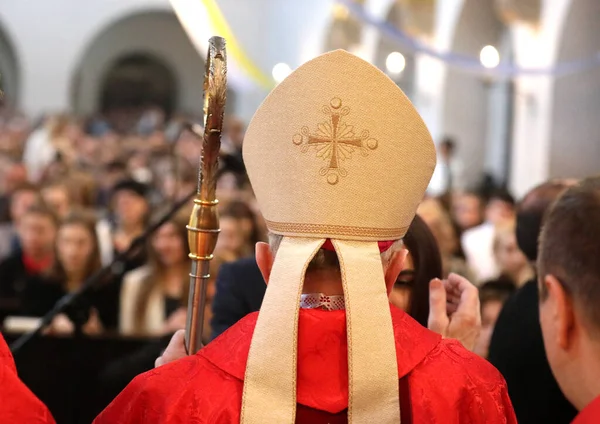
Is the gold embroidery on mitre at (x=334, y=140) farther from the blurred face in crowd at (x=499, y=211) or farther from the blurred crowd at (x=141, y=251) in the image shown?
the blurred face in crowd at (x=499, y=211)

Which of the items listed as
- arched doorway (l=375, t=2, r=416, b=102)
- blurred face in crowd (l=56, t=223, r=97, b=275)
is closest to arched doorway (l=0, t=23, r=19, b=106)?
arched doorway (l=375, t=2, r=416, b=102)

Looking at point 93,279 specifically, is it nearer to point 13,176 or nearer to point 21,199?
point 21,199

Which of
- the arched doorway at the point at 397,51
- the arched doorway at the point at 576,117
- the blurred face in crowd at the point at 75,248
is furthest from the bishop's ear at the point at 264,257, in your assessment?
the arched doorway at the point at 397,51

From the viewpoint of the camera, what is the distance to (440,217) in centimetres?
621

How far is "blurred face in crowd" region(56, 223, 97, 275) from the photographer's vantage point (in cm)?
569

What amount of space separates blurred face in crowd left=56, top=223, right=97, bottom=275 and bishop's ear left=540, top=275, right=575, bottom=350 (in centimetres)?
405

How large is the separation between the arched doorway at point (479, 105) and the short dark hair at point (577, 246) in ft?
38.0

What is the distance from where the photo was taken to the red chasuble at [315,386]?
1.84 m

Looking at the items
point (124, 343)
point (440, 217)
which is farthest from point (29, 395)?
point (440, 217)

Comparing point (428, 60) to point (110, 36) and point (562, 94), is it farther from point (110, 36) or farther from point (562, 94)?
point (110, 36)

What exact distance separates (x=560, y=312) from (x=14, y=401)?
3.77 ft

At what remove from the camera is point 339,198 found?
1950mm

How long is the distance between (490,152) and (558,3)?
454 cm

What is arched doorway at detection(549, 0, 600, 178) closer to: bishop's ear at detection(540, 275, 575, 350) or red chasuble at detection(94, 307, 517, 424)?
bishop's ear at detection(540, 275, 575, 350)
